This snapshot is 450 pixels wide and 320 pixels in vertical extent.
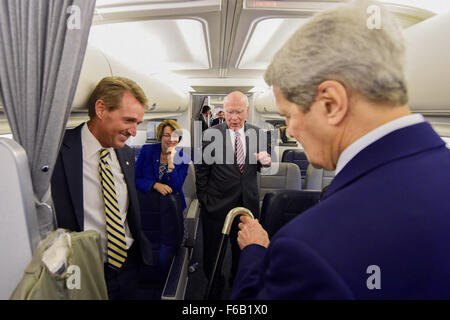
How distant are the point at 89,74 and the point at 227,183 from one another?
1440 mm

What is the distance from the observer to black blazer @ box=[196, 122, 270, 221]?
219 centimetres

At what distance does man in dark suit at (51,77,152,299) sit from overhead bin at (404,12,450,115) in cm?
139

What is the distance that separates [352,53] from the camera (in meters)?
0.52

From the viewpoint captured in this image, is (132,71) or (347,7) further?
(132,71)

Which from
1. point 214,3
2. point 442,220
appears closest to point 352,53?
point 442,220

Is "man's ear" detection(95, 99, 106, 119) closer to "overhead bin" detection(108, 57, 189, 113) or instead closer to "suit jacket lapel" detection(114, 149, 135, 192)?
"suit jacket lapel" detection(114, 149, 135, 192)

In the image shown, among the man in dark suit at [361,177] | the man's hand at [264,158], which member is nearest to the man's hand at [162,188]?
the man's hand at [264,158]

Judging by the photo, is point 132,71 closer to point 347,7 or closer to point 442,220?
point 347,7

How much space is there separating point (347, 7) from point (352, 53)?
0.48ft

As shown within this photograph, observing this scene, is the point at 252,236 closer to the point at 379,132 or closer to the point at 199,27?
the point at 379,132

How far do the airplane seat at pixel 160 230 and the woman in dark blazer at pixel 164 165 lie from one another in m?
0.30

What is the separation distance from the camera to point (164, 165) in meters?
2.59

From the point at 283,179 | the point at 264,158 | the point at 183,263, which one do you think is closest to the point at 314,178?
the point at 283,179

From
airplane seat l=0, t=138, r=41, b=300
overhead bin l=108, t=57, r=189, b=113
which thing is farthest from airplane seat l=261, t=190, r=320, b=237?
overhead bin l=108, t=57, r=189, b=113
